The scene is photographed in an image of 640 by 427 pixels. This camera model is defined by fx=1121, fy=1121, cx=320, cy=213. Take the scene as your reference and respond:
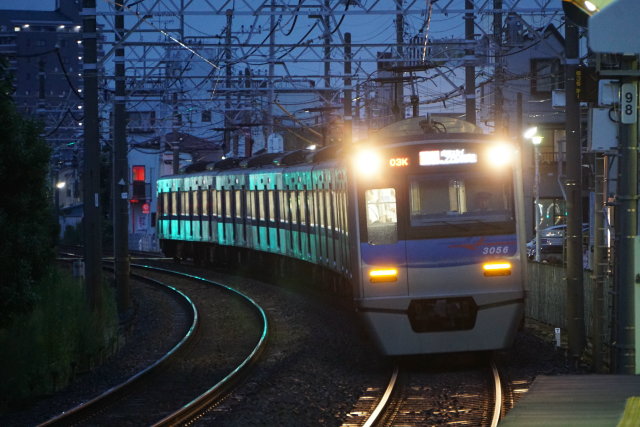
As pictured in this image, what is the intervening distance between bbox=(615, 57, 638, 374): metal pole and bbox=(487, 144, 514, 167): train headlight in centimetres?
294

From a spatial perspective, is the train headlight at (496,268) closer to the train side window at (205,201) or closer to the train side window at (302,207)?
the train side window at (302,207)

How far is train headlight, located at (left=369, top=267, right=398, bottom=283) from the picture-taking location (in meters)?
13.2

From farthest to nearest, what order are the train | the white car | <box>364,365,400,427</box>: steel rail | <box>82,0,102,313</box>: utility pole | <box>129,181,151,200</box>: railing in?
<box>129,181,151,200</box>: railing
the white car
<box>82,0,102,313</box>: utility pole
the train
<box>364,365,400,427</box>: steel rail

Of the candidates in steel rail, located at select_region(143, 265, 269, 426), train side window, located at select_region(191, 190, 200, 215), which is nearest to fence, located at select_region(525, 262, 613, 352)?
steel rail, located at select_region(143, 265, 269, 426)

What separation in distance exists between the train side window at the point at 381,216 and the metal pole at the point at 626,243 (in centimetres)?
327

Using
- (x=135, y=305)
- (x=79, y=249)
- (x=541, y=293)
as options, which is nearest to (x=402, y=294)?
(x=541, y=293)

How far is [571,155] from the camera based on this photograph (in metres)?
14.0

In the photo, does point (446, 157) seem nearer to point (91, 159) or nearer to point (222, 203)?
point (91, 159)

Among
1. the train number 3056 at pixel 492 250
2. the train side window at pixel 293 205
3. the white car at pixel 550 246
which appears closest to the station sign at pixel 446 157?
the train number 3056 at pixel 492 250

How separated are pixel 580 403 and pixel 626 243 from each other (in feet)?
13.4

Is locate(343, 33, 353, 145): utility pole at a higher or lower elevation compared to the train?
higher

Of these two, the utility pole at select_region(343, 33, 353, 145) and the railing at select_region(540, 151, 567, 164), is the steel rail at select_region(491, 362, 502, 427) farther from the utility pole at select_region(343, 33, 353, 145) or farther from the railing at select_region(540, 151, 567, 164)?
the railing at select_region(540, 151, 567, 164)

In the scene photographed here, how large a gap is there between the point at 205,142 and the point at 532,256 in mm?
35560

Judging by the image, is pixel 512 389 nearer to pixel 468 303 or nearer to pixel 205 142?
pixel 468 303
